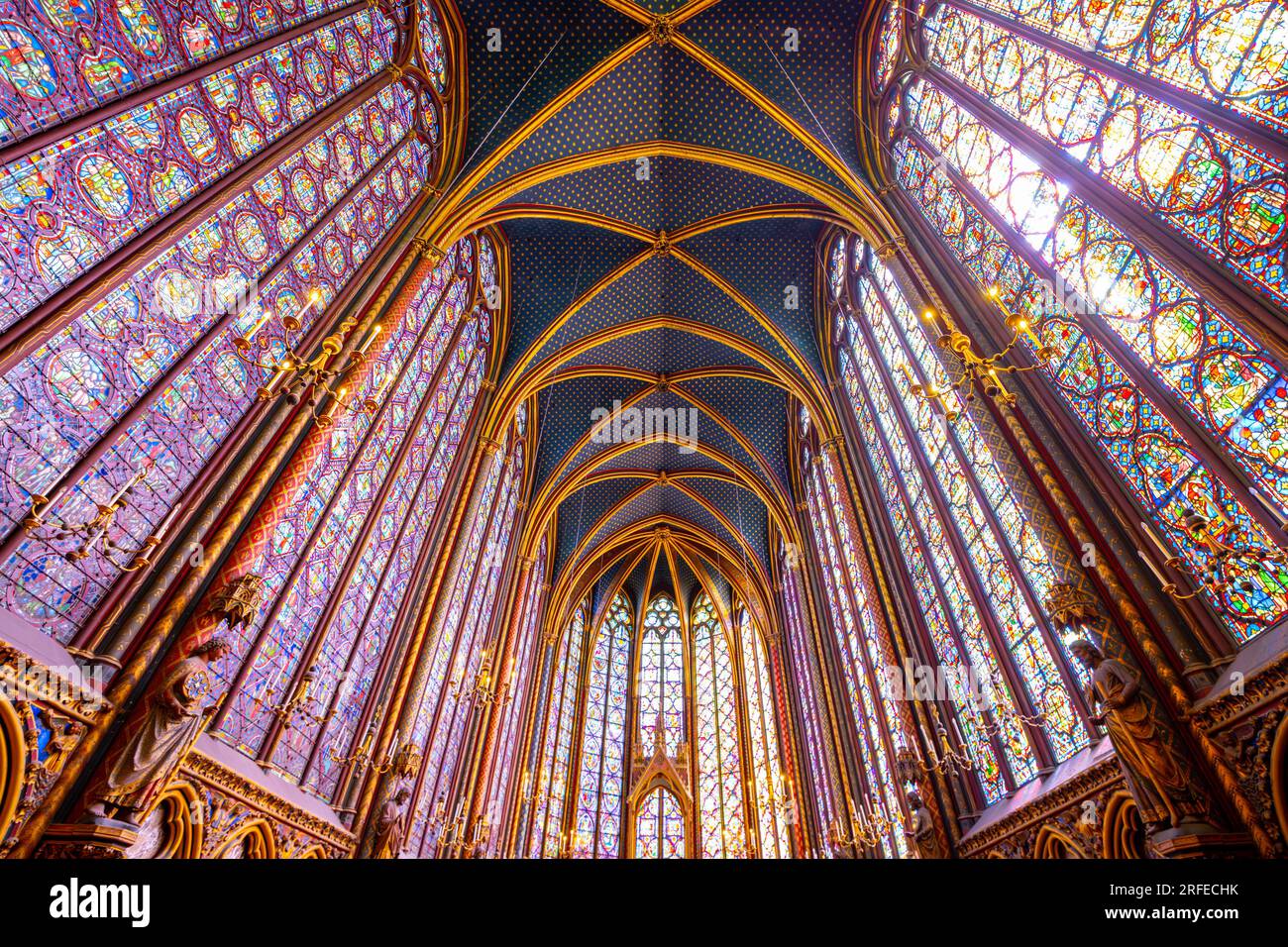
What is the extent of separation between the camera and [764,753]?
21.3 m

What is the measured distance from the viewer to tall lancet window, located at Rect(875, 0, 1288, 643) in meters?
5.17

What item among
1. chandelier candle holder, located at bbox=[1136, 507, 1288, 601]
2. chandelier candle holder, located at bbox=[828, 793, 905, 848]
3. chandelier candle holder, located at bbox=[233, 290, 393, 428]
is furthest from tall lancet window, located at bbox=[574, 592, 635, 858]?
chandelier candle holder, located at bbox=[1136, 507, 1288, 601]

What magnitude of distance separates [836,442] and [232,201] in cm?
1270

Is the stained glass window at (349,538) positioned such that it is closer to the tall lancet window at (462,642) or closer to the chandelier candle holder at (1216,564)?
the tall lancet window at (462,642)

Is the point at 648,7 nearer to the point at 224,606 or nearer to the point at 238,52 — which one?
the point at 238,52

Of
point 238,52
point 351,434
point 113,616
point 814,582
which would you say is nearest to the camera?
point 113,616

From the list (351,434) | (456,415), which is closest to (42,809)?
(351,434)

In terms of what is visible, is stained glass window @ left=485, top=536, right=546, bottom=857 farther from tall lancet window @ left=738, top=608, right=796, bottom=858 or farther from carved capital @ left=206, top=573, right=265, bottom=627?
carved capital @ left=206, top=573, right=265, bottom=627

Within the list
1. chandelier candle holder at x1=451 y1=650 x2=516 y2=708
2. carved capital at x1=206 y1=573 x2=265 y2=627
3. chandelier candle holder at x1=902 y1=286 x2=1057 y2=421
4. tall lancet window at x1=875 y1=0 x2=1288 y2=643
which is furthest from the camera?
chandelier candle holder at x1=451 y1=650 x2=516 y2=708

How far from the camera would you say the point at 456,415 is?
14.4 metres

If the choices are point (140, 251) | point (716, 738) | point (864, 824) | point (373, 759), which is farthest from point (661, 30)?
point (716, 738)

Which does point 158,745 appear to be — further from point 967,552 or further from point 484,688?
point 967,552

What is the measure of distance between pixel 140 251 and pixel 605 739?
2127cm

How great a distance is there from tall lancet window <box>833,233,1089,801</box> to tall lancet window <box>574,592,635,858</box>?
47.8 ft
